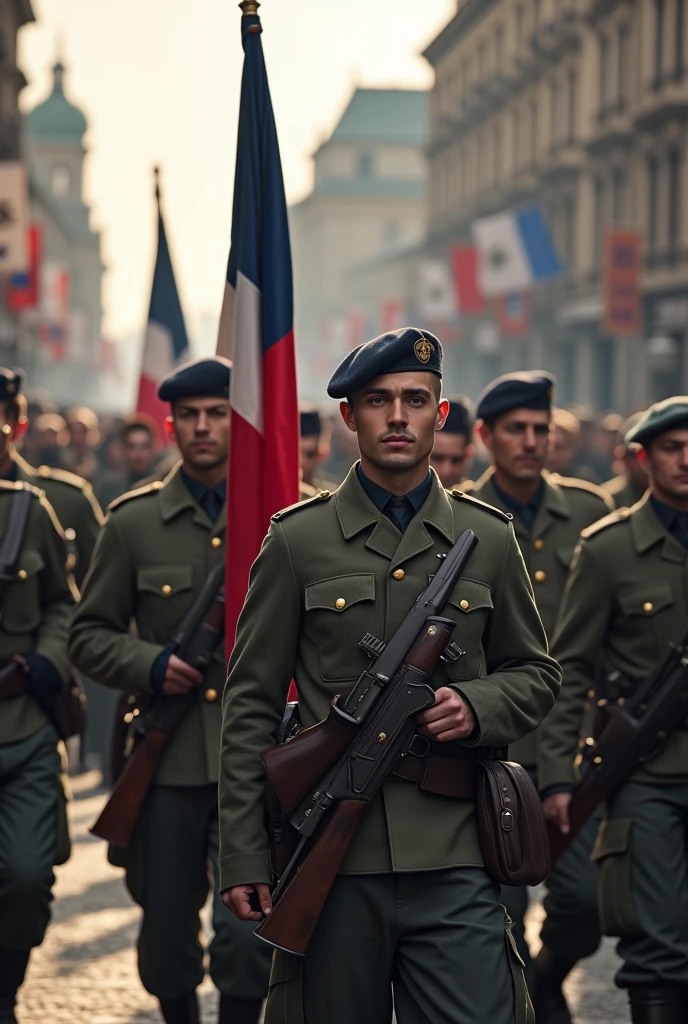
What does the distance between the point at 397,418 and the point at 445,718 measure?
24.9 inches

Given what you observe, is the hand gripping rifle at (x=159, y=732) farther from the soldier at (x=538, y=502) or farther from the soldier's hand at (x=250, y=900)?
the soldier's hand at (x=250, y=900)

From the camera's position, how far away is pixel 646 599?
5418 mm

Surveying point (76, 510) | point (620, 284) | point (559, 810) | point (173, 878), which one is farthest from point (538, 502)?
point (620, 284)

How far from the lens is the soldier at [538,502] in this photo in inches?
242

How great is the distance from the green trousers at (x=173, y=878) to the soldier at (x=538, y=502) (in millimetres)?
1101

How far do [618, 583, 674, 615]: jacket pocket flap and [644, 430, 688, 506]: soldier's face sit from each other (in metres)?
0.27

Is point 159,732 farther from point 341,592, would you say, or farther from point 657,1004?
point 341,592

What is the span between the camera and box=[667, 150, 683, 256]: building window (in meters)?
35.2

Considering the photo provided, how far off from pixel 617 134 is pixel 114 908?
32627 millimetres

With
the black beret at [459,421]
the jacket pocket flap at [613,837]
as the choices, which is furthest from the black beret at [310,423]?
the jacket pocket flap at [613,837]

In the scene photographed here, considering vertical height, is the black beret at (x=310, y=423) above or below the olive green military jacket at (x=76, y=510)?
above

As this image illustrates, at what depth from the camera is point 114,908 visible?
325 inches

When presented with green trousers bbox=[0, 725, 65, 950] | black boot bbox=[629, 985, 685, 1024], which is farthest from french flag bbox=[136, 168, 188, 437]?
black boot bbox=[629, 985, 685, 1024]

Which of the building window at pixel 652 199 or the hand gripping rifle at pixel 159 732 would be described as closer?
the hand gripping rifle at pixel 159 732
